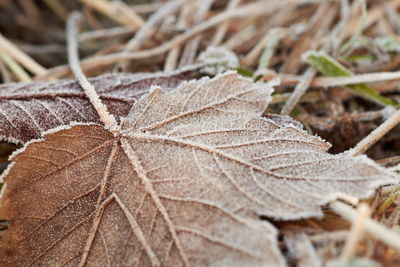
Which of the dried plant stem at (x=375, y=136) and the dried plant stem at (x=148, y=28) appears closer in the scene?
the dried plant stem at (x=375, y=136)

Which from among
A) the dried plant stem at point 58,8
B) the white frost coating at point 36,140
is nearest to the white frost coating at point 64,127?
the white frost coating at point 36,140

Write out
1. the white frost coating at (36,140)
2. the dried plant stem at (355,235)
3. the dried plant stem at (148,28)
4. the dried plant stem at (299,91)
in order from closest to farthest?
the dried plant stem at (355,235)
the white frost coating at (36,140)
the dried plant stem at (299,91)
the dried plant stem at (148,28)

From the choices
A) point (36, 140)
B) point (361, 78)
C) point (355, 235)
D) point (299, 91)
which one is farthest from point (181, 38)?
point (355, 235)

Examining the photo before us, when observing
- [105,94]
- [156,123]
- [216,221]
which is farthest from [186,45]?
[216,221]

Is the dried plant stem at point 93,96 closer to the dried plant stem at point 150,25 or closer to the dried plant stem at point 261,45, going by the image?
the dried plant stem at point 150,25

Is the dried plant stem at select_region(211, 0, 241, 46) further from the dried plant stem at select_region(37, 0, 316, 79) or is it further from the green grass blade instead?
the green grass blade

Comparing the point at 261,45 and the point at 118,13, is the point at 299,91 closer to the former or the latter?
the point at 261,45

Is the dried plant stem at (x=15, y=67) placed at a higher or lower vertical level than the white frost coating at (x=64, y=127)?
higher
